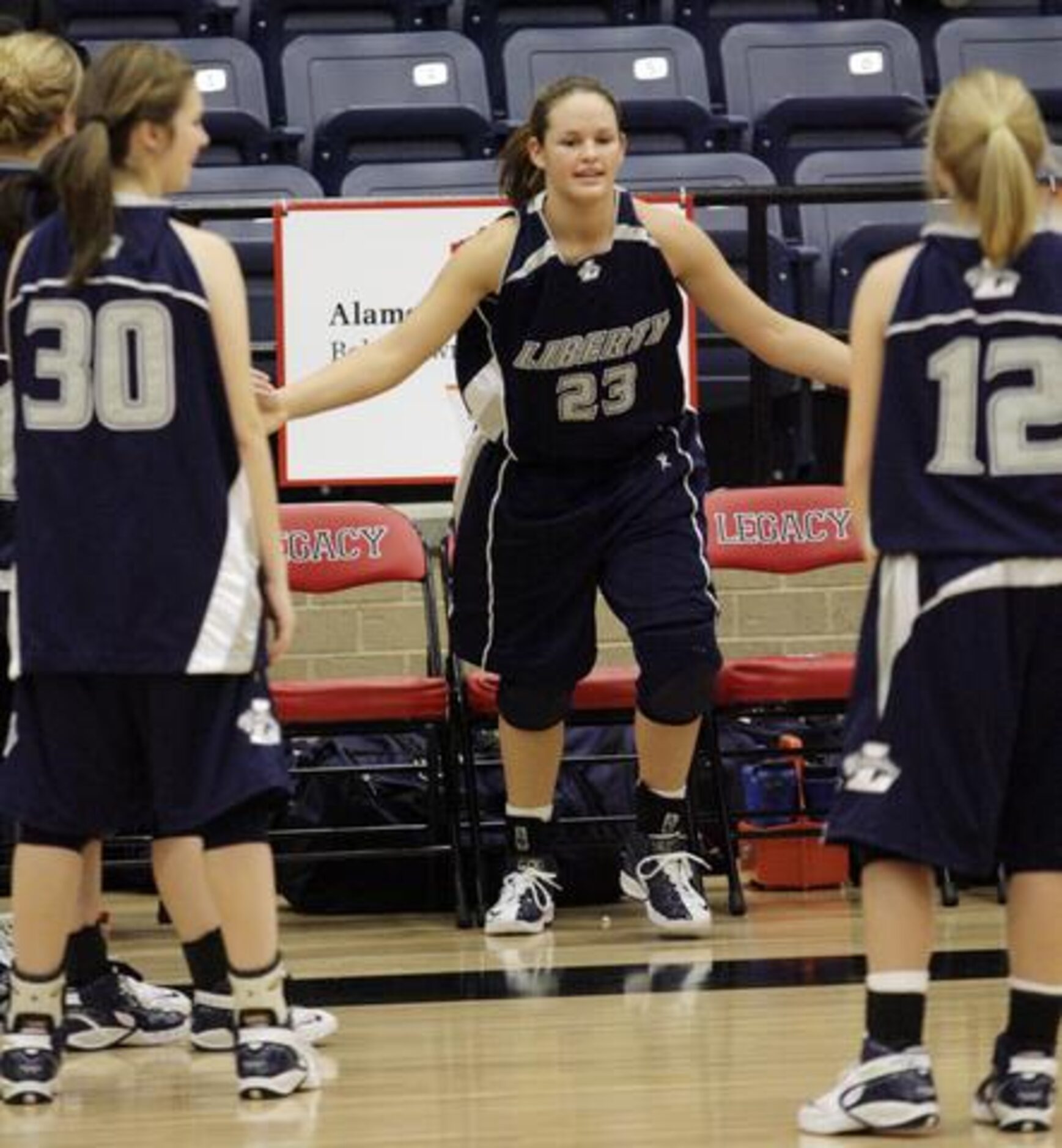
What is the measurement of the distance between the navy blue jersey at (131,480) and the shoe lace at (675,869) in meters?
2.06

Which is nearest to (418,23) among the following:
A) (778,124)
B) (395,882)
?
(778,124)

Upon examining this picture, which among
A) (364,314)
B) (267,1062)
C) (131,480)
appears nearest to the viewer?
(131,480)

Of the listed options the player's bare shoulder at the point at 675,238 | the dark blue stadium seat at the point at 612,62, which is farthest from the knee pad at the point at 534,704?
the dark blue stadium seat at the point at 612,62

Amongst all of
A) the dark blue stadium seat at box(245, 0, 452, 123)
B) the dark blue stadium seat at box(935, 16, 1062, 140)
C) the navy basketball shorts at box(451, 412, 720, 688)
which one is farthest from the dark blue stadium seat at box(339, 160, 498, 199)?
the navy basketball shorts at box(451, 412, 720, 688)

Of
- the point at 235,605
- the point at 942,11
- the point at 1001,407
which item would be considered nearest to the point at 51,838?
the point at 235,605

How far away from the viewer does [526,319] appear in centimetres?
527

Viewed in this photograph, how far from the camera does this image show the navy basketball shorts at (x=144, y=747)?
141 inches

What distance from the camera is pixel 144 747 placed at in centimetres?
368

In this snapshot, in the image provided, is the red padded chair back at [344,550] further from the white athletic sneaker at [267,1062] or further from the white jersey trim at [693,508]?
the white athletic sneaker at [267,1062]

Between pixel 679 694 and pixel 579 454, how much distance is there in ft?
1.74

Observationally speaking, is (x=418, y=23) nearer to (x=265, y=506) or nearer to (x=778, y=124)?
(x=778, y=124)

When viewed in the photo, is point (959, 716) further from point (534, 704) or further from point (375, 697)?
point (375, 697)

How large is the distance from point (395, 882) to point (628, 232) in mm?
1621

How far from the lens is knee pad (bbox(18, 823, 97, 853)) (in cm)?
365
